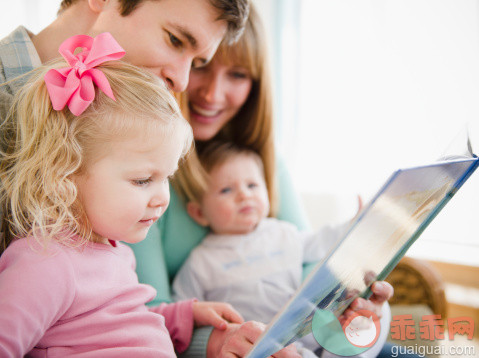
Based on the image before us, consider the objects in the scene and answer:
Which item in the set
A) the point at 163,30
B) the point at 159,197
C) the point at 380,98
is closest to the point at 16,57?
the point at 163,30

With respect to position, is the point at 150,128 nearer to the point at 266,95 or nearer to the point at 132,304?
the point at 132,304

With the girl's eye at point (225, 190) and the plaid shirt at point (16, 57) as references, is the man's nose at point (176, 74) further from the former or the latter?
the girl's eye at point (225, 190)

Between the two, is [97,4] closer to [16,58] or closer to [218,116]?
[16,58]

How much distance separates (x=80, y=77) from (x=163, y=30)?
302 mm

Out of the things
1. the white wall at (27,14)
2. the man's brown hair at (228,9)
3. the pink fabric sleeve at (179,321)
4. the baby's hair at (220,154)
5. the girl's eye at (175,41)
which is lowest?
the pink fabric sleeve at (179,321)

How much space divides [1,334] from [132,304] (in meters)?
0.25

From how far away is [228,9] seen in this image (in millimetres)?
1062

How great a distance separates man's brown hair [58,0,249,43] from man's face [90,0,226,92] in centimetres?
1

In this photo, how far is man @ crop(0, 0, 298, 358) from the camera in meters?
0.96

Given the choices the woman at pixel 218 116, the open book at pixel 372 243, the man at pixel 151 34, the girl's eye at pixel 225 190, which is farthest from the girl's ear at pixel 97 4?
the open book at pixel 372 243

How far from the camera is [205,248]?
1.46m

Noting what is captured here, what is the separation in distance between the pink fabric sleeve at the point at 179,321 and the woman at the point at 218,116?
0.20m

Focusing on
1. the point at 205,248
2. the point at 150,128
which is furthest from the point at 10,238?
the point at 205,248

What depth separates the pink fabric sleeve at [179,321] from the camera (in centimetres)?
106
